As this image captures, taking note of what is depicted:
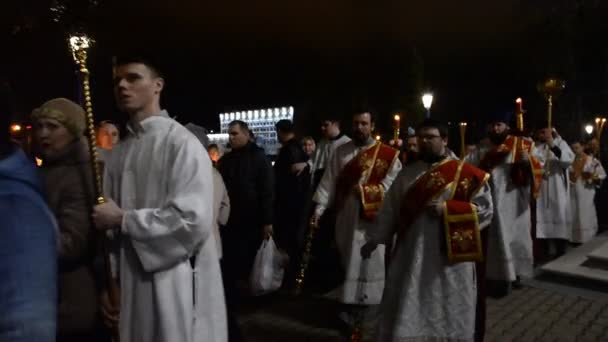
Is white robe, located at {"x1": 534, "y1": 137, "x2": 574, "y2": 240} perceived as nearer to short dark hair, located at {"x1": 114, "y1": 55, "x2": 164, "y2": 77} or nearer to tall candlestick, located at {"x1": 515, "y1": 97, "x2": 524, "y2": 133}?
tall candlestick, located at {"x1": 515, "y1": 97, "x2": 524, "y2": 133}

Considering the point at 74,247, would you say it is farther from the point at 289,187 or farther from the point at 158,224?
the point at 289,187

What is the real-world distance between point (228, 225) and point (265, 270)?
2.35 ft

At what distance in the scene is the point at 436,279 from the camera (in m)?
4.66

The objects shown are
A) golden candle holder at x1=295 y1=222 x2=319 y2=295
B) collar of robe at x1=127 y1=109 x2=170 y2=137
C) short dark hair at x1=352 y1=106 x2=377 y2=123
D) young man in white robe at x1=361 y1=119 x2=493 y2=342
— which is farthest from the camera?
golden candle holder at x1=295 y1=222 x2=319 y2=295

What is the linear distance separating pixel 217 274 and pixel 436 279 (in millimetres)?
2366

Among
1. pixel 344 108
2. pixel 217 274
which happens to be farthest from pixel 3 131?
pixel 344 108

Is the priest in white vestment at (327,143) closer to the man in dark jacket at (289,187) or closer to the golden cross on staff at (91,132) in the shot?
the man in dark jacket at (289,187)

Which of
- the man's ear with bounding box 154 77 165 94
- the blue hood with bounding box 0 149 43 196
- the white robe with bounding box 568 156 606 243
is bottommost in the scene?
the white robe with bounding box 568 156 606 243

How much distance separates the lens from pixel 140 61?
9.46 feet

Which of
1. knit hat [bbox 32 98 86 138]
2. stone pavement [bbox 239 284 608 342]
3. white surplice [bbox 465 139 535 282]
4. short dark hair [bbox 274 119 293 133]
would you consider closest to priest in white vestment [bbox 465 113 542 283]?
white surplice [bbox 465 139 535 282]

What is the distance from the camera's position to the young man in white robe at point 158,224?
2586 mm

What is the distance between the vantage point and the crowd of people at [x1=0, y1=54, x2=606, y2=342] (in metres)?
2.56

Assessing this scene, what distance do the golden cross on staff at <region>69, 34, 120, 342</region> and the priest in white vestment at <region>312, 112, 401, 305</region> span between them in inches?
135

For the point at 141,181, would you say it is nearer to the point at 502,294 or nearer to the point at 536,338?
the point at 536,338
